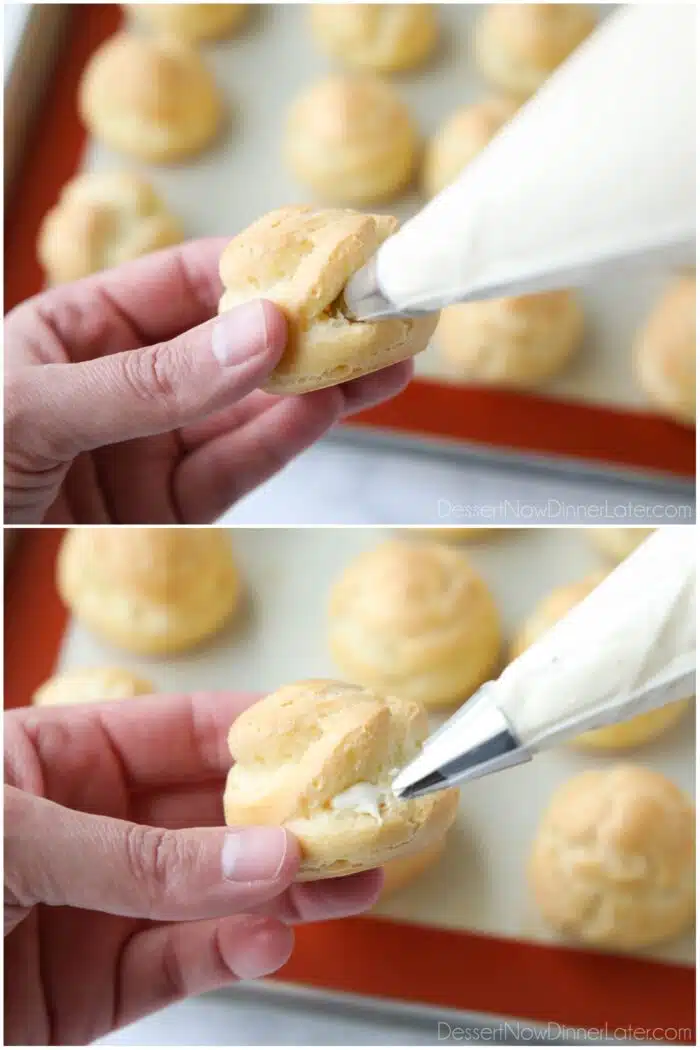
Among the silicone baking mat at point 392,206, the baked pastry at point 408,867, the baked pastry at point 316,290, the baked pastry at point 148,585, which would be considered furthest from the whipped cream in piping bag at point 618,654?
the silicone baking mat at point 392,206

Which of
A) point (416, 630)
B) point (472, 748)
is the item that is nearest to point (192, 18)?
point (416, 630)

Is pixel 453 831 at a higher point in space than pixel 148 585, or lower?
lower

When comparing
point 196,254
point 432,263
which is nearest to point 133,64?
point 196,254

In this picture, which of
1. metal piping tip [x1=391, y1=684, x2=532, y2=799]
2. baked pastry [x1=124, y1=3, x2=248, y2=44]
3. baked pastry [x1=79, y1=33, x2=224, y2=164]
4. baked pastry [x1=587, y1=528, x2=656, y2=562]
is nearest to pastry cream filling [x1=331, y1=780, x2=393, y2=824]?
metal piping tip [x1=391, y1=684, x2=532, y2=799]

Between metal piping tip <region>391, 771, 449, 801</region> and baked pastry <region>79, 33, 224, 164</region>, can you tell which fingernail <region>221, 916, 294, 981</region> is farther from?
baked pastry <region>79, 33, 224, 164</region>

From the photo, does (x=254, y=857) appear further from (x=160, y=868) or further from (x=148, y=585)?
(x=148, y=585)
